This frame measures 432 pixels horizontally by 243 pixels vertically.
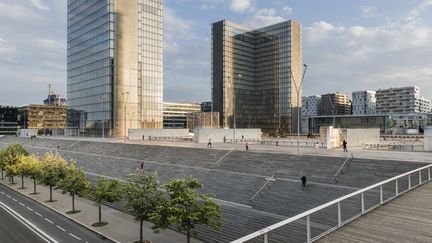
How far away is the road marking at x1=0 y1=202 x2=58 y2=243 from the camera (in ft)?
88.1

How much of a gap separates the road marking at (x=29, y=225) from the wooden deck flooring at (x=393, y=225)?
24023 millimetres

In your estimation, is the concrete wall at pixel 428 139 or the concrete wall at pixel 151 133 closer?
the concrete wall at pixel 428 139

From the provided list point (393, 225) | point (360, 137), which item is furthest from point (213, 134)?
point (393, 225)

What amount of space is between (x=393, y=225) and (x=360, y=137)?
143ft

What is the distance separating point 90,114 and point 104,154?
5655cm

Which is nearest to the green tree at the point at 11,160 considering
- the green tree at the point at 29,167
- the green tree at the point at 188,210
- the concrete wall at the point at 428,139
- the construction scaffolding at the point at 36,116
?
the green tree at the point at 29,167

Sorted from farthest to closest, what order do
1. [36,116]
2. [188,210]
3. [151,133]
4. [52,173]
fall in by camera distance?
1. [36,116]
2. [151,133]
3. [52,173]
4. [188,210]

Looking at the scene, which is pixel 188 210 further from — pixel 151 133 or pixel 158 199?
pixel 151 133

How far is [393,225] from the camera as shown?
426 inches

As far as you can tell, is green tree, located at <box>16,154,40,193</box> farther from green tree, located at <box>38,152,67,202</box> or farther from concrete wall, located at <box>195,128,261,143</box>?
concrete wall, located at <box>195,128,261,143</box>

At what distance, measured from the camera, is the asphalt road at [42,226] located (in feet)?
88.2

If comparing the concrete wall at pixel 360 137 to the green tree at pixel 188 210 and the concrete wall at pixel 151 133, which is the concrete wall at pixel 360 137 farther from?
the concrete wall at pixel 151 133

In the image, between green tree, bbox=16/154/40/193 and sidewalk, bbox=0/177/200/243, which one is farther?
green tree, bbox=16/154/40/193

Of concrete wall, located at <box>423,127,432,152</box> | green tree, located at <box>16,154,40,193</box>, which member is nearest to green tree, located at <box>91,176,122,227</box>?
green tree, located at <box>16,154,40,193</box>
